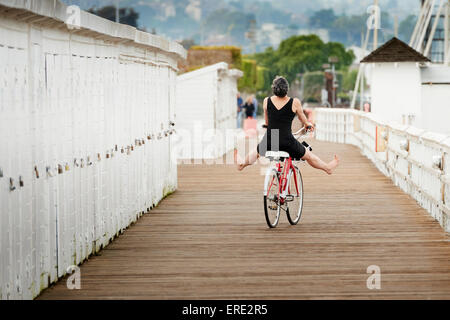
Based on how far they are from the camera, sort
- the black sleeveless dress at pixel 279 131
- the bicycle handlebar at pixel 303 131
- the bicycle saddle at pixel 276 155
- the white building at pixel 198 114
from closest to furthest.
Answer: the bicycle saddle at pixel 276 155 → the black sleeveless dress at pixel 279 131 → the bicycle handlebar at pixel 303 131 → the white building at pixel 198 114

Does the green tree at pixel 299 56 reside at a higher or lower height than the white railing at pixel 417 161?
higher

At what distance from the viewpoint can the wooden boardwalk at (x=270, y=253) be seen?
8.16 m

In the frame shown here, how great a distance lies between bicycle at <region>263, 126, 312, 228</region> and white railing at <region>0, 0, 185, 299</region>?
1828 mm

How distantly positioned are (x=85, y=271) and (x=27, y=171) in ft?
5.83

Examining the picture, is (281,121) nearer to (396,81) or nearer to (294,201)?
(294,201)

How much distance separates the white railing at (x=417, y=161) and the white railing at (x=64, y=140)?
396 centimetres

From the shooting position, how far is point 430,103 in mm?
30828

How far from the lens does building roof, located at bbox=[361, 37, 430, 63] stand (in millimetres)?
30344

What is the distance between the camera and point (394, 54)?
1205 inches

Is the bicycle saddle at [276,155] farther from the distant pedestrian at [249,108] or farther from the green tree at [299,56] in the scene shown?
the green tree at [299,56]

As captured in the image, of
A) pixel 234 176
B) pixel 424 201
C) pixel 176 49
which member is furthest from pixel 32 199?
pixel 234 176

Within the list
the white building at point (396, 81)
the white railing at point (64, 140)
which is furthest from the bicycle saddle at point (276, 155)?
the white building at point (396, 81)

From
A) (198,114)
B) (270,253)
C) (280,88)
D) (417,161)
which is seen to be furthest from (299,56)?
(270,253)
